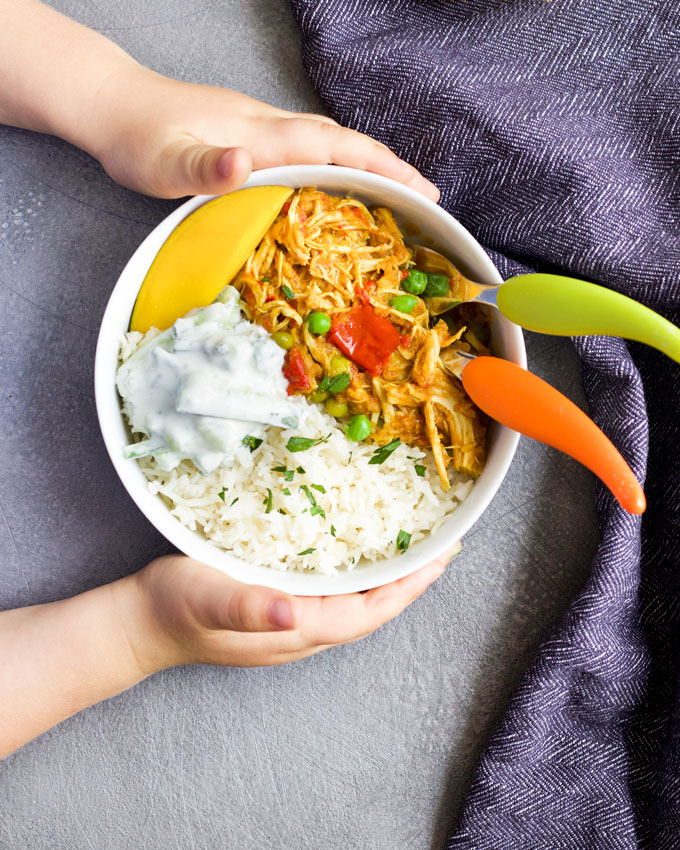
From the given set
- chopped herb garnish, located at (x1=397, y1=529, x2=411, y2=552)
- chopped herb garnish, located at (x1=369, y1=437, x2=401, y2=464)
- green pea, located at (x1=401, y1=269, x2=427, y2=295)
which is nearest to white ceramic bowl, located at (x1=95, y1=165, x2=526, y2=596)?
chopped herb garnish, located at (x1=397, y1=529, x2=411, y2=552)

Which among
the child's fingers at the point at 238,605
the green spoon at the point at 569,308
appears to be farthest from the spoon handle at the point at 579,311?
the child's fingers at the point at 238,605

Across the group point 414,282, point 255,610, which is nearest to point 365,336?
point 414,282

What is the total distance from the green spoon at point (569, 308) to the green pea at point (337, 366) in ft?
1.00

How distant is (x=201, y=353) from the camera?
5.18 feet

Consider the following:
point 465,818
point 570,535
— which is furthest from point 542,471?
point 465,818

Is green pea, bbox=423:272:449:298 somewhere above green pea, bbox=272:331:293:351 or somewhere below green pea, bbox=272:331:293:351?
above

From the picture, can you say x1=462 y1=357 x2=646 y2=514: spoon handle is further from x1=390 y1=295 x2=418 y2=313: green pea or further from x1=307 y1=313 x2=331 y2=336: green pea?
x1=307 y1=313 x2=331 y2=336: green pea

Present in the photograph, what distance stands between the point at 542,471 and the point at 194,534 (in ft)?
3.33

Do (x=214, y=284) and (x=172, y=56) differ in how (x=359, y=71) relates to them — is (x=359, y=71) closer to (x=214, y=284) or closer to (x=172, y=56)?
(x=172, y=56)

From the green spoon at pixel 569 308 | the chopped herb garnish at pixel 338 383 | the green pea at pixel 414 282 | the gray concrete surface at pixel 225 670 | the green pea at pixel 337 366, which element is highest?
the green spoon at pixel 569 308

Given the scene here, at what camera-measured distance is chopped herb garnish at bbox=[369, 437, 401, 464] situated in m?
1.72

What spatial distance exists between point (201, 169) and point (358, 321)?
19.7 inches

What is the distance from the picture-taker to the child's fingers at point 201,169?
4.85 ft

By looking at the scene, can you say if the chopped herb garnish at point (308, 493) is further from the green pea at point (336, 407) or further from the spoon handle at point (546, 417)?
the spoon handle at point (546, 417)
